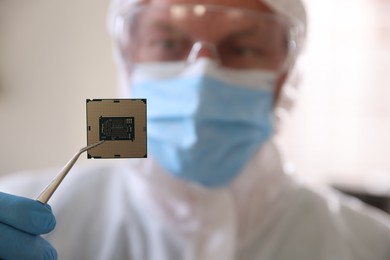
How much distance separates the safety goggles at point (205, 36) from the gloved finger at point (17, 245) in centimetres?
36

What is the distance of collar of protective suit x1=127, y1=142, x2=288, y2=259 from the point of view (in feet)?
2.22

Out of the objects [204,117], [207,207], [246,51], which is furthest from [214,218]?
[246,51]

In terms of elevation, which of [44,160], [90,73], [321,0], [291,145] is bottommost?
[291,145]

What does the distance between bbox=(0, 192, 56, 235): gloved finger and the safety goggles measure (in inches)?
13.5

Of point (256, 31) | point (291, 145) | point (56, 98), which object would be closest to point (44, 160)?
point (56, 98)

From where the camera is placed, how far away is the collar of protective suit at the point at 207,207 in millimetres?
675

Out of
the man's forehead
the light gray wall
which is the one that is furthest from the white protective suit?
the man's forehead

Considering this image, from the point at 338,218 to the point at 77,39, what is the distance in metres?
0.49

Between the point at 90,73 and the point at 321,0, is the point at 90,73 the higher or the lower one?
the lower one

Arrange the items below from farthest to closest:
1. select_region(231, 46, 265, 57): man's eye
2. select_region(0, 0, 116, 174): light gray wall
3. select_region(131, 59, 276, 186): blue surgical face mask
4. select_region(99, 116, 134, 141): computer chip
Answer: select_region(231, 46, 265, 57): man's eye < select_region(131, 59, 276, 186): blue surgical face mask < select_region(0, 0, 116, 174): light gray wall < select_region(99, 116, 134, 141): computer chip

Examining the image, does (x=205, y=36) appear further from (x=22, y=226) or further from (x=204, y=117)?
(x=22, y=226)

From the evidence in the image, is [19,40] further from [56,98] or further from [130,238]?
[130,238]

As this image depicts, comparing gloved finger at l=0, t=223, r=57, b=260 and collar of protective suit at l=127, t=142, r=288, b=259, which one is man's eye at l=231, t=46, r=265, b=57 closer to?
collar of protective suit at l=127, t=142, r=288, b=259

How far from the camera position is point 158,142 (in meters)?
0.62
